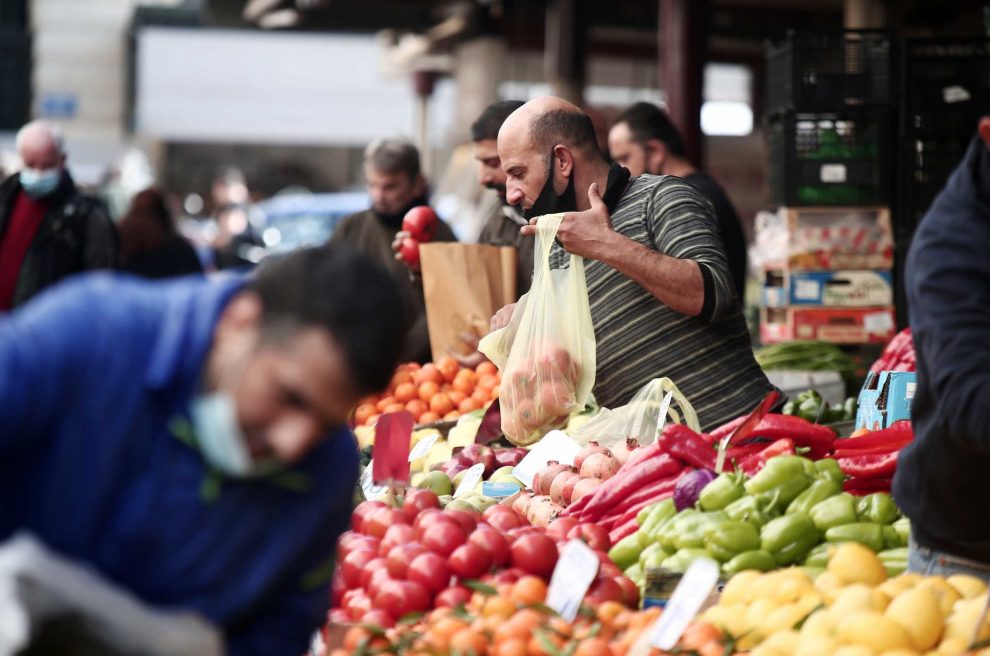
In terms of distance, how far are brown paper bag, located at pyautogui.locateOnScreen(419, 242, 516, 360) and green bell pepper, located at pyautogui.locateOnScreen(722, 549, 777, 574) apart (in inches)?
111

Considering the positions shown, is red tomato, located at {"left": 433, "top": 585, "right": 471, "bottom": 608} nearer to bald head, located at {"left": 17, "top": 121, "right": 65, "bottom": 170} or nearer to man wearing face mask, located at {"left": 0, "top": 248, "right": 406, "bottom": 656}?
man wearing face mask, located at {"left": 0, "top": 248, "right": 406, "bottom": 656}

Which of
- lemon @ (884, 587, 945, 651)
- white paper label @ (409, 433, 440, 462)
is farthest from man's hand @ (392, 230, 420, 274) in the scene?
lemon @ (884, 587, 945, 651)

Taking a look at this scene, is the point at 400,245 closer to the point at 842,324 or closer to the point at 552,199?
the point at 552,199

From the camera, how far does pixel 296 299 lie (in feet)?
6.12

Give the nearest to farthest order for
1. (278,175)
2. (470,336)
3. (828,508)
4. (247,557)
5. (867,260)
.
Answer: (247,557), (828,508), (470,336), (867,260), (278,175)

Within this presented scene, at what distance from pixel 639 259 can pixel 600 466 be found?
63 cm

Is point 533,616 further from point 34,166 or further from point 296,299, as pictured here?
point 34,166

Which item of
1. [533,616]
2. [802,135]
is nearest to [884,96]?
[802,135]

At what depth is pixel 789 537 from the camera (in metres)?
3.40

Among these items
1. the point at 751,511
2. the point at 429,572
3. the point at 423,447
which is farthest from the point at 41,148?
the point at 751,511

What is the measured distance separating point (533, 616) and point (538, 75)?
18.0 metres

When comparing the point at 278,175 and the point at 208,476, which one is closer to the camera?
the point at 208,476

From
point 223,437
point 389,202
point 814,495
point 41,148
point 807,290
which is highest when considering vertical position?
point 41,148

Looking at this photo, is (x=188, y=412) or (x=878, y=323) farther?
(x=878, y=323)
